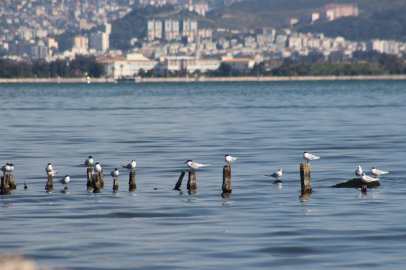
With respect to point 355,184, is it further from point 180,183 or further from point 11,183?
point 11,183

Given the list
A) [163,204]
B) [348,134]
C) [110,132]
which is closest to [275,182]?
[163,204]

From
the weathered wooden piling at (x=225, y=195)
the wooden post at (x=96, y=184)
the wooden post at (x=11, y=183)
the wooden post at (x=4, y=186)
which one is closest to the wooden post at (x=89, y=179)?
the wooden post at (x=96, y=184)

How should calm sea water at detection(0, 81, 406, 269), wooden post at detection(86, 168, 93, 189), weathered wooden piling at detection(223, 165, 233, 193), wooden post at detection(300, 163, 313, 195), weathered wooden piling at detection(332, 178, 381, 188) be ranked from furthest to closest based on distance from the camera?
1. weathered wooden piling at detection(332, 178, 381, 188)
2. wooden post at detection(86, 168, 93, 189)
3. weathered wooden piling at detection(223, 165, 233, 193)
4. wooden post at detection(300, 163, 313, 195)
5. calm sea water at detection(0, 81, 406, 269)

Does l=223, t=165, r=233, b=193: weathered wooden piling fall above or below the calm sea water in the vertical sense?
above

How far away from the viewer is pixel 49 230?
62.0ft

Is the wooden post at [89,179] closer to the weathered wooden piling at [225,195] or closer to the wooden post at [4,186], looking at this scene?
the wooden post at [4,186]

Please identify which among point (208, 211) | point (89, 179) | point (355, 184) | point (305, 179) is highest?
point (305, 179)

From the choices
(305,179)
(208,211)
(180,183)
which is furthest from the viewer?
(180,183)

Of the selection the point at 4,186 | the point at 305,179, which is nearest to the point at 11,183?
the point at 4,186

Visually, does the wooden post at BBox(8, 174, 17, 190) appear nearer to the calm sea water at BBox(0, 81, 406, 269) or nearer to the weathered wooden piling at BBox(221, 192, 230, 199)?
the calm sea water at BBox(0, 81, 406, 269)

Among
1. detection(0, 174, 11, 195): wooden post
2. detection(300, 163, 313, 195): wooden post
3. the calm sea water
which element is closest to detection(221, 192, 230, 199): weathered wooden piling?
the calm sea water

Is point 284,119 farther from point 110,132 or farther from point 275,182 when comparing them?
point 275,182

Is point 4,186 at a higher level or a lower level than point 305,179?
lower

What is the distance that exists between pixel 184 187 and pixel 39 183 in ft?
16.9
